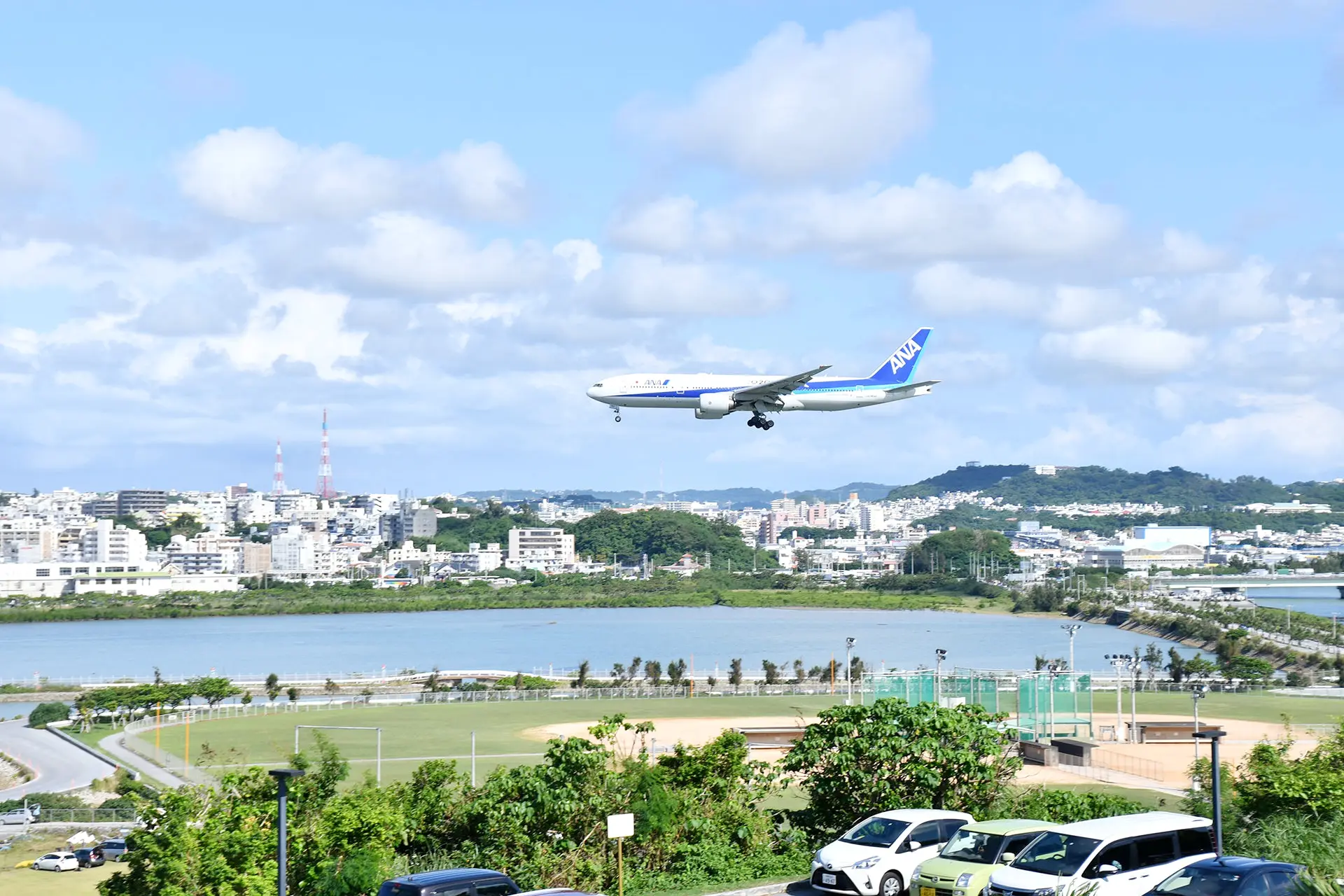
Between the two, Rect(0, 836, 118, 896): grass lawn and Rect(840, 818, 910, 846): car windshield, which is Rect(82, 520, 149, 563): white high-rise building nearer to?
Rect(0, 836, 118, 896): grass lawn

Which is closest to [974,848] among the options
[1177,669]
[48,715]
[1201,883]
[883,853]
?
[883,853]

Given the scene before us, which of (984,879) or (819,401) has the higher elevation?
(819,401)

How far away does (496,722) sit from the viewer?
1682 inches

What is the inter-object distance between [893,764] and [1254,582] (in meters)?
137

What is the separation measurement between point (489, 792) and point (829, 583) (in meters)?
149

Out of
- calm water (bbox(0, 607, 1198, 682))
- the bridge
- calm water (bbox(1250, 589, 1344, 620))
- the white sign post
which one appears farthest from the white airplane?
calm water (bbox(1250, 589, 1344, 620))

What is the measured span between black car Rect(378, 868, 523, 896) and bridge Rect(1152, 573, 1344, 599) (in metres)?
137

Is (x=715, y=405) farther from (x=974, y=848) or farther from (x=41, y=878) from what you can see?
(x=974, y=848)

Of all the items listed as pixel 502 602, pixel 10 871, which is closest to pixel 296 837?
pixel 10 871

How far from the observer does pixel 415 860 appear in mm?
14602

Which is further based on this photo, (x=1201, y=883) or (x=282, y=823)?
(x=282, y=823)

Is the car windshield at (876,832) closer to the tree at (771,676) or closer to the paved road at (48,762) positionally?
the paved road at (48,762)

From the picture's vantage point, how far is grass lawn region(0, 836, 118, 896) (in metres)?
21.7

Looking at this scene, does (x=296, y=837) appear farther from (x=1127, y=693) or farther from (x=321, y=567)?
(x=321, y=567)
